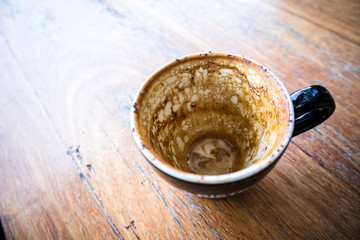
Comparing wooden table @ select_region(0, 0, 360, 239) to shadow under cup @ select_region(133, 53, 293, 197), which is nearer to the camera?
shadow under cup @ select_region(133, 53, 293, 197)

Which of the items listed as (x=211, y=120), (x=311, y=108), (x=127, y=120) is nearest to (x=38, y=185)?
(x=127, y=120)

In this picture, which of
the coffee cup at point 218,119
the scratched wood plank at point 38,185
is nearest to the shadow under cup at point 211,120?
the coffee cup at point 218,119

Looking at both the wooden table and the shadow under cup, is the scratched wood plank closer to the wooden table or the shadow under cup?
the wooden table

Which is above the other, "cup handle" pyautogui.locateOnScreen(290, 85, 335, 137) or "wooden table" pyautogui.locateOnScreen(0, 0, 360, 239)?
"cup handle" pyautogui.locateOnScreen(290, 85, 335, 137)

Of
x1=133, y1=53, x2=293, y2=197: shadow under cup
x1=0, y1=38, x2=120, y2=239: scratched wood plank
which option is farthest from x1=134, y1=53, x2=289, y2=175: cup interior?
x1=0, y1=38, x2=120, y2=239: scratched wood plank

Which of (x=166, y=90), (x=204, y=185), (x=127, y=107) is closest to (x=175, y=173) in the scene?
(x=204, y=185)

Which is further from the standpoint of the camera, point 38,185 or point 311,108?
point 38,185

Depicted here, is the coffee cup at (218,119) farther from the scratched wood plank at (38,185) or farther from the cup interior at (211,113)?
the scratched wood plank at (38,185)

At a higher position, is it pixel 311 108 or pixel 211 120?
pixel 311 108

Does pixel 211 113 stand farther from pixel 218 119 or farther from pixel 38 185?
pixel 38 185
